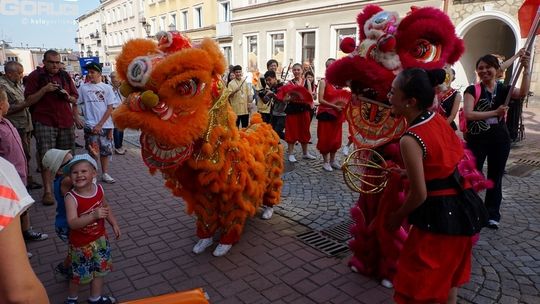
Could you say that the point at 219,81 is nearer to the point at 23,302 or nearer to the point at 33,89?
the point at 23,302

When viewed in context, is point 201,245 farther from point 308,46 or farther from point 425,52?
point 308,46

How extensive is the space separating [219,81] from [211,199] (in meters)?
1.18

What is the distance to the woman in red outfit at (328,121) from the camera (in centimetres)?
648

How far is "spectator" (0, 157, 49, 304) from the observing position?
118 centimetres

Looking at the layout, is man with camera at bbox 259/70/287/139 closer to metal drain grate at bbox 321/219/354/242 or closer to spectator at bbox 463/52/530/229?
metal drain grate at bbox 321/219/354/242

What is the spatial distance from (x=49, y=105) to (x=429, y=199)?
5082 millimetres

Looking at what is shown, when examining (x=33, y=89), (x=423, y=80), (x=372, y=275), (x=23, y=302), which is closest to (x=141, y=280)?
(x=372, y=275)

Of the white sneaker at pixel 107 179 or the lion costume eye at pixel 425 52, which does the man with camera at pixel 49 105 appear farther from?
the lion costume eye at pixel 425 52

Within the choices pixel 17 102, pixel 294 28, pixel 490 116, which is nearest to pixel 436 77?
pixel 490 116

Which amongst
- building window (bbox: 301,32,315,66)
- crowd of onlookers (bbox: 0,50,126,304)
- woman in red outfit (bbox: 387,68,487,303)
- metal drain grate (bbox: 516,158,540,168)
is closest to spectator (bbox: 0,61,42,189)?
crowd of onlookers (bbox: 0,50,126,304)

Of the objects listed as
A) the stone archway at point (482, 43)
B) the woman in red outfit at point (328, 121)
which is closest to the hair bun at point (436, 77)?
the woman in red outfit at point (328, 121)

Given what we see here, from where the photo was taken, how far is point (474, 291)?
3133 millimetres

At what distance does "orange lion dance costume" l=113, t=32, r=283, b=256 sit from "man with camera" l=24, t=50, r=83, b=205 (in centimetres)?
256

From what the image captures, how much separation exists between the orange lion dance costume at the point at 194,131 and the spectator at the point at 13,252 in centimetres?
170
